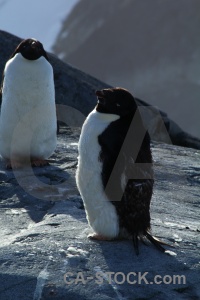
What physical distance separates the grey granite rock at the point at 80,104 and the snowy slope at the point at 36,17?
37.8ft

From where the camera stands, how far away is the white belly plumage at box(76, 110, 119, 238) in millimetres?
4500

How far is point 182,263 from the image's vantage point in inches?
171

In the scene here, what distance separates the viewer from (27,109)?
6344mm

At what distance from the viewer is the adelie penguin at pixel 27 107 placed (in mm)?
6289

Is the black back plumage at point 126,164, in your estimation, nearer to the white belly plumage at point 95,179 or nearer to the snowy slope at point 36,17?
the white belly plumage at point 95,179

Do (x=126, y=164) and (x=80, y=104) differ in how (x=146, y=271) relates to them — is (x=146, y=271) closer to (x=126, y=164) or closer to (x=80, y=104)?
(x=126, y=164)

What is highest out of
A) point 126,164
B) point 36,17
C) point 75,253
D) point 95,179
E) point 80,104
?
point 126,164

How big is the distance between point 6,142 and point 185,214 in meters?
1.68

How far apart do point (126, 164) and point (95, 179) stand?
0.63ft

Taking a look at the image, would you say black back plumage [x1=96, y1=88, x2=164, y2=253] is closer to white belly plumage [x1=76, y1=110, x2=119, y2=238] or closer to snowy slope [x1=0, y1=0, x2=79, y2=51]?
white belly plumage [x1=76, y1=110, x2=119, y2=238]

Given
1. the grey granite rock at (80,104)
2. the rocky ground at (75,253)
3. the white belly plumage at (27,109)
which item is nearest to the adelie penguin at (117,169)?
the rocky ground at (75,253)

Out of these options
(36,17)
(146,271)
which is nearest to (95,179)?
(146,271)

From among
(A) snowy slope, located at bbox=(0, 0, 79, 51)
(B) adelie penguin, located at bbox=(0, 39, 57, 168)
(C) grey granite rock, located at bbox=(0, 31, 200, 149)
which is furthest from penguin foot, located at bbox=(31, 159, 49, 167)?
(A) snowy slope, located at bbox=(0, 0, 79, 51)

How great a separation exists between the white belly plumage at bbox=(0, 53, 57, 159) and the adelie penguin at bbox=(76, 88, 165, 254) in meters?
1.81
